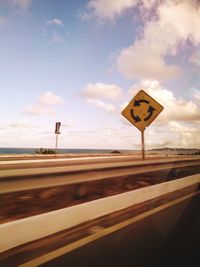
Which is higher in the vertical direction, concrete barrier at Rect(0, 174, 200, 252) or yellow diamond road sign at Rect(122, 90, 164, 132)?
yellow diamond road sign at Rect(122, 90, 164, 132)

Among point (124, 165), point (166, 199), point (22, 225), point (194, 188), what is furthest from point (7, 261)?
point (194, 188)

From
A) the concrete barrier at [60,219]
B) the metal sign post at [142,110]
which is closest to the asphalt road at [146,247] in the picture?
the concrete barrier at [60,219]

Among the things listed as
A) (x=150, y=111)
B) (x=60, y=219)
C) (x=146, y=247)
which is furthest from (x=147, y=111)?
(x=146, y=247)

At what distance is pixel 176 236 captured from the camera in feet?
15.2

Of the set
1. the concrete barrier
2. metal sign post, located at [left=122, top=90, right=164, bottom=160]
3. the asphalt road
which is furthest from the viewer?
metal sign post, located at [left=122, top=90, right=164, bottom=160]

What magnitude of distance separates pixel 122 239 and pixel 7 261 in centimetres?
166

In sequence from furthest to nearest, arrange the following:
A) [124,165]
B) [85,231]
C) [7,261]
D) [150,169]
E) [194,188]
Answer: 1. [194,188]
2. [150,169]
3. [124,165]
4. [85,231]
5. [7,261]

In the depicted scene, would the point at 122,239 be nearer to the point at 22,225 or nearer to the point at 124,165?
the point at 22,225

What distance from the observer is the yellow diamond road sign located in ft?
32.6

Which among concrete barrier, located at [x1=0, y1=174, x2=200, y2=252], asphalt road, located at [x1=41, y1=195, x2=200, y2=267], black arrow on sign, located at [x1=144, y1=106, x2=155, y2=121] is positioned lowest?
asphalt road, located at [x1=41, y1=195, x2=200, y2=267]

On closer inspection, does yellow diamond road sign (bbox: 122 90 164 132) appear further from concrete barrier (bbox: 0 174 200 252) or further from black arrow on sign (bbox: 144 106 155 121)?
concrete barrier (bbox: 0 174 200 252)

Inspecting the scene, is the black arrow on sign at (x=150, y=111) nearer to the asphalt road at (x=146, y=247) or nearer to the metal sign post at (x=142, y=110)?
the metal sign post at (x=142, y=110)

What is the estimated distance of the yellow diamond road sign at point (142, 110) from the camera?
9.92 m

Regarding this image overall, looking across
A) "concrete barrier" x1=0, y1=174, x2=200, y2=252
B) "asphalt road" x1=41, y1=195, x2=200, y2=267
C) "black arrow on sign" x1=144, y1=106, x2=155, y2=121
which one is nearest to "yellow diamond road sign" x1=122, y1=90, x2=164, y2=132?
"black arrow on sign" x1=144, y1=106, x2=155, y2=121
